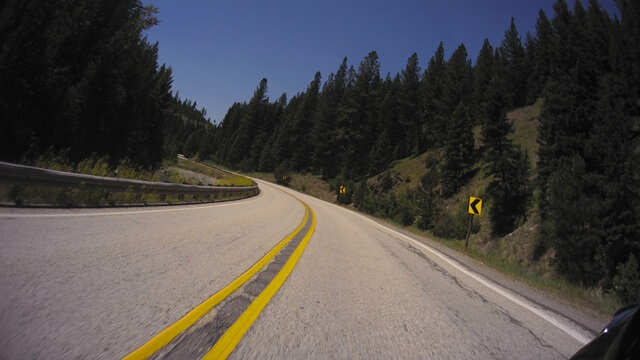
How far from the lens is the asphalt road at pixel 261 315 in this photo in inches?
97.1

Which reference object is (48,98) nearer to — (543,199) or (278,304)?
(278,304)

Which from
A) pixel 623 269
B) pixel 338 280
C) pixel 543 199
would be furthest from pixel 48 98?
pixel 543 199

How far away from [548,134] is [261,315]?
25381mm

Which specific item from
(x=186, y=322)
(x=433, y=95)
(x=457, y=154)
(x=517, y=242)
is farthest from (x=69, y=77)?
(x=433, y=95)

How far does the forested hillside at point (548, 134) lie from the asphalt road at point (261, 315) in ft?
34.7

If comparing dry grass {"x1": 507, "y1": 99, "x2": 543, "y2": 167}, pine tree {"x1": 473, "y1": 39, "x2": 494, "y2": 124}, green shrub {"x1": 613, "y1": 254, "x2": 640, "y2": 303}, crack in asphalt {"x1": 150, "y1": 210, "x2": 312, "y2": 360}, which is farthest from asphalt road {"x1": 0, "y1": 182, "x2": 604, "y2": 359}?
pine tree {"x1": 473, "y1": 39, "x2": 494, "y2": 124}

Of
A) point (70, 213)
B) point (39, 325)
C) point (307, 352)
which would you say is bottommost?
point (70, 213)

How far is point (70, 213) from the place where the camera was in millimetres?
7363

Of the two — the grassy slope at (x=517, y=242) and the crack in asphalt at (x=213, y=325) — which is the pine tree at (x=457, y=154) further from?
the crack in asphalt at (x=213, y=325)

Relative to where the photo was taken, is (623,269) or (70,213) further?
(623,269)

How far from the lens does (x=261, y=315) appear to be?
3195 mm

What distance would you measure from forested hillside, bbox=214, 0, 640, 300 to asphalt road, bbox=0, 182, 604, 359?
416 inches

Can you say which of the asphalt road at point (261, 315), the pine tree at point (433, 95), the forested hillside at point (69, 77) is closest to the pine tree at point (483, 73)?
the pine tree at point (433, 95)

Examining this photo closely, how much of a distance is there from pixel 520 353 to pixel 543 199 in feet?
72.6
